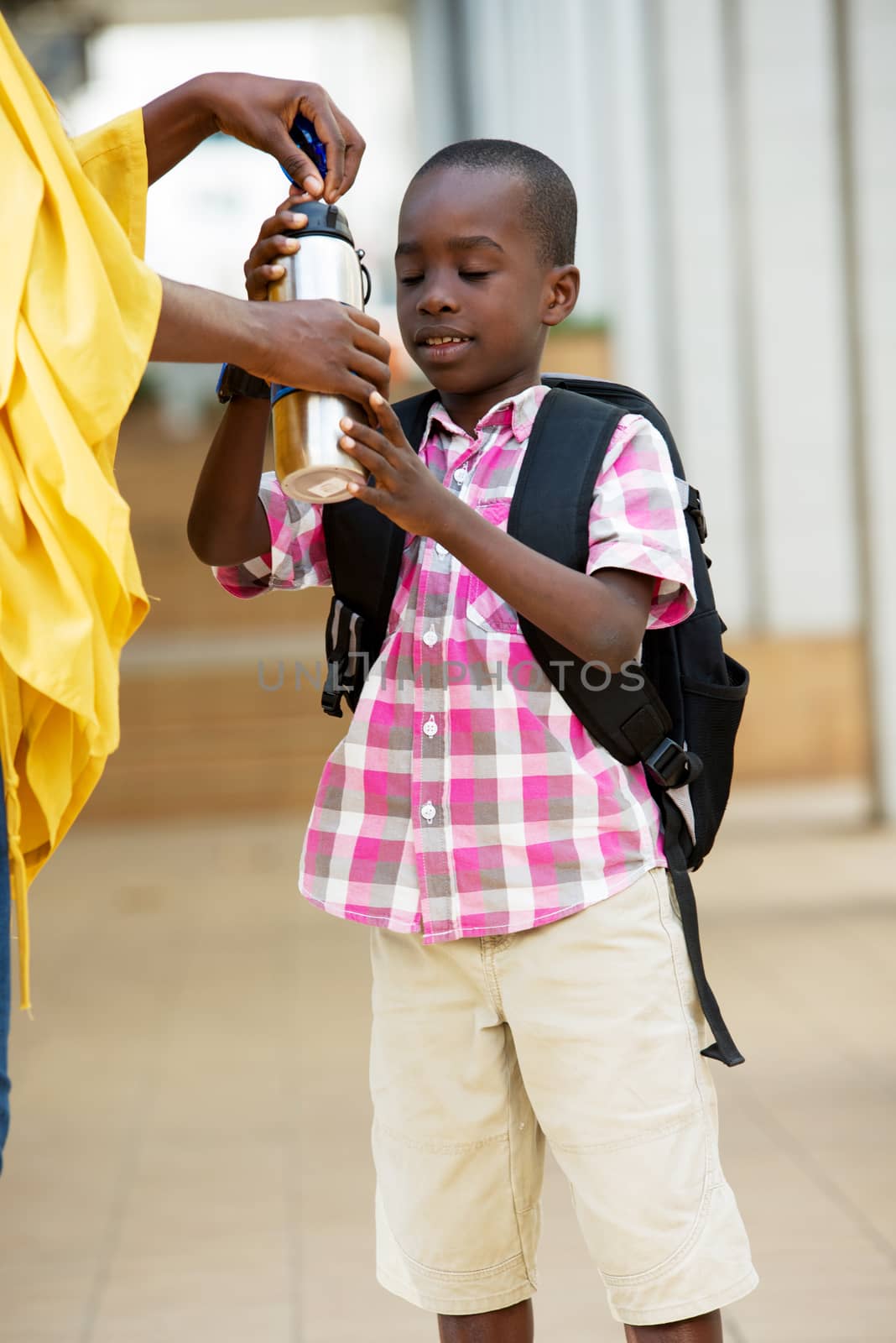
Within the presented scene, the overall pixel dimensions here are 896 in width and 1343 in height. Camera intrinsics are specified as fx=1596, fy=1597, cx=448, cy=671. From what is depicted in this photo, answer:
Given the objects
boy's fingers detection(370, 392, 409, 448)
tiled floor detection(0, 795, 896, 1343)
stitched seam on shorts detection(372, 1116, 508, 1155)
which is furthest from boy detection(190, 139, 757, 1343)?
tiled floor detection(0, 795, 896, 1343)

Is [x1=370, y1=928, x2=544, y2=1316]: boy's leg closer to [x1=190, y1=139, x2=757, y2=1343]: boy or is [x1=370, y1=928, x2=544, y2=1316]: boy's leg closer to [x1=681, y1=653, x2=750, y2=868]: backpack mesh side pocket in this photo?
[x1=190, y1=139, x2=757, y2=1343]: boy

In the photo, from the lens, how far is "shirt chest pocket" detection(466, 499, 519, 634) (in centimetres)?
140

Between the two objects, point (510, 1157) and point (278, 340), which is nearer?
point (278, 340)

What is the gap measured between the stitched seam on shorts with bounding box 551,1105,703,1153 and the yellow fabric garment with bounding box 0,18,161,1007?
1.67ft

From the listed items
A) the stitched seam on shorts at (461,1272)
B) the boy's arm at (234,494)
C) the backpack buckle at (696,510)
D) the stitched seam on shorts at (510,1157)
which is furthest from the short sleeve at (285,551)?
the stitched seam on shorts at (461,1272)

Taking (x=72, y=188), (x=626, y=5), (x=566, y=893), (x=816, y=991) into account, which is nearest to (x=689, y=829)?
(x=566, y=893)

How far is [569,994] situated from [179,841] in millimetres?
5621

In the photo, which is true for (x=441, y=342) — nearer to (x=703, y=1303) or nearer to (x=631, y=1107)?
(x=631, y=1107)

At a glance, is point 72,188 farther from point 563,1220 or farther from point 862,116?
point 862,116

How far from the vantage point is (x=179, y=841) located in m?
6.82

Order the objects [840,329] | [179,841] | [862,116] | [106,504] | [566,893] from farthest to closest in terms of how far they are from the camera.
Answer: [840,329]
[179,841]
[862,116]
[566,893]
[106,504]

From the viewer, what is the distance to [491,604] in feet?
4.60

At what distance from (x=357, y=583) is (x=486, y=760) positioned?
21 cm

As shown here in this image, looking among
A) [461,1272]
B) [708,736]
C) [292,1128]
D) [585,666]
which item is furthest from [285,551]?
[292,1128]
